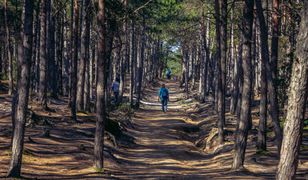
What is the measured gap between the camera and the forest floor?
574 inches

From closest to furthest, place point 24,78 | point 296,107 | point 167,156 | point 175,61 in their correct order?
point 296,107 → point 24,78 → point 167,156 → point 175,61

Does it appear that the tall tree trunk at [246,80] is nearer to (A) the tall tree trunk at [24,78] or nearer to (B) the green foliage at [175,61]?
(A) the tall tree trunk at [24,78]

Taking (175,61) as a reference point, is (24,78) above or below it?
below

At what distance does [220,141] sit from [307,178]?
7323mm

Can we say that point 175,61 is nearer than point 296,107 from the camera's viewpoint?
No

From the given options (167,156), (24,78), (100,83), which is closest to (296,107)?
(24,78)

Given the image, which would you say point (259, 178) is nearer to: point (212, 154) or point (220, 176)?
point (220, 176)

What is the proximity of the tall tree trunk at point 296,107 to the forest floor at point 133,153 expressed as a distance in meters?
6.60

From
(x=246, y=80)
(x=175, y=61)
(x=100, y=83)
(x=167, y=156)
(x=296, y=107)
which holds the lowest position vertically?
(x=167, y=156)

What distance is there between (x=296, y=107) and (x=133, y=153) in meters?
12.7

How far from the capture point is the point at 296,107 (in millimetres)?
7617

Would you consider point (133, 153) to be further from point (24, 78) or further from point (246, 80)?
point (24, 78)

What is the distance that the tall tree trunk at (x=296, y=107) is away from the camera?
756 cm

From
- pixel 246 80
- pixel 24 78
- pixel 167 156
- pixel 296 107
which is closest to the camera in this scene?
pixel 296 107
